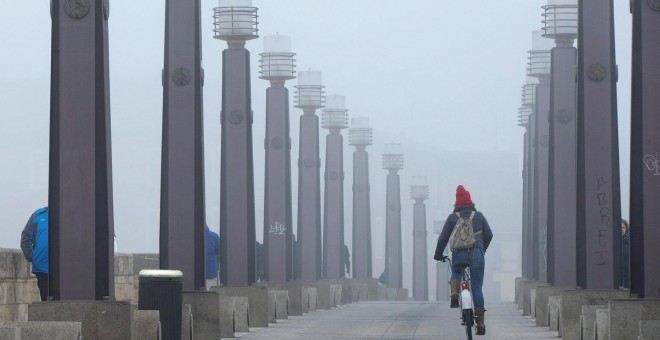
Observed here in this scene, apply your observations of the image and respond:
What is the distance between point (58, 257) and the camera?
19.0 m

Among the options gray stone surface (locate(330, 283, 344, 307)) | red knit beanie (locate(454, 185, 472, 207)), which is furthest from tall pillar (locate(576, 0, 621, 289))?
gray stone surface (locate(330, 283, 344, 307))

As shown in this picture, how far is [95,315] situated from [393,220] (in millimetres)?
70216

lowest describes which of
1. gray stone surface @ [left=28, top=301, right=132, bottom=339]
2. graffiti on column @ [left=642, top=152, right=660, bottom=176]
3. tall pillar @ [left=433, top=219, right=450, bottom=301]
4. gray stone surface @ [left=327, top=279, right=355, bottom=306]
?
tall pillar @ [left=433, top=219, right=450, bottom=301]

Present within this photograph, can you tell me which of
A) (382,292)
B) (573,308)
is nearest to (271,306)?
(573,308)

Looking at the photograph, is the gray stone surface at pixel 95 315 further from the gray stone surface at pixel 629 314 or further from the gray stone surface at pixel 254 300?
the gray stone surface at pixel 254 300

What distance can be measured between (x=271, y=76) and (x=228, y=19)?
1074 centimetres

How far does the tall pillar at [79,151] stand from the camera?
19.0 m

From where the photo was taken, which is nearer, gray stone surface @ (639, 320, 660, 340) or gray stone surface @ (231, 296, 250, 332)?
gray stone surface @ (639, 320, 660, 340)

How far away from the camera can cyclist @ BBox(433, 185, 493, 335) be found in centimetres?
2103

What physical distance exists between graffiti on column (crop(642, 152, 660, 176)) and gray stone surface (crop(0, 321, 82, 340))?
686cm

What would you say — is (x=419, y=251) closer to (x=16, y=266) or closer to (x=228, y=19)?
(x=228, y=19)

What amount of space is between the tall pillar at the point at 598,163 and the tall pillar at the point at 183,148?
523 centimetres

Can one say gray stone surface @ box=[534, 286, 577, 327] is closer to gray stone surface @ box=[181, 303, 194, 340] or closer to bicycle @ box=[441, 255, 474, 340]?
gray stone surface @ box=[181, 303, 194, 340]

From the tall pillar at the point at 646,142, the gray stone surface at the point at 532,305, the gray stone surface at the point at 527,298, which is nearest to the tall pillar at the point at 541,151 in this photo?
the gray stone surface at the point at 527,298
